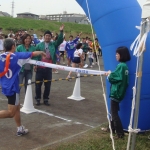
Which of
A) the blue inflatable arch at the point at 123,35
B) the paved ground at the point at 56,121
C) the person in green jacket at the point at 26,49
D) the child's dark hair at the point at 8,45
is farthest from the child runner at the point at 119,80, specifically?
the person in green jacket at the point at 26,49

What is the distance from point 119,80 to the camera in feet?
15.5

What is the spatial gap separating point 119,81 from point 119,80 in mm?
24

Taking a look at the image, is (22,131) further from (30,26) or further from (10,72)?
(30,26)

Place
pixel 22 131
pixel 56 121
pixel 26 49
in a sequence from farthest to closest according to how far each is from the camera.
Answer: pixel 26 49, pixel 56 121, pixel 22 131

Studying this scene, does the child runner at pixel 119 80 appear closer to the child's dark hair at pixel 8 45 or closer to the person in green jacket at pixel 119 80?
the person in green jacket at pixel 119 80

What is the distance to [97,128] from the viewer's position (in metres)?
5.57

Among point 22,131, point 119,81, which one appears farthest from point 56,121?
point 119,81

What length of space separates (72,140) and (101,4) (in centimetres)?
261

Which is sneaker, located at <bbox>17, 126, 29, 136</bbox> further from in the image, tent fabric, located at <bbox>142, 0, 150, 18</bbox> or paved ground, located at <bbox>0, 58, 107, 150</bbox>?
tent fabric, located at <bbox>142, 0, 150, 18</bbox>

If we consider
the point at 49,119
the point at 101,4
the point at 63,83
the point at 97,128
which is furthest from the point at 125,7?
the point at 63,83

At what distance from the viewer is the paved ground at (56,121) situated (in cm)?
486

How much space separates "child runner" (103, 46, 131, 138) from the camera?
15.5ft

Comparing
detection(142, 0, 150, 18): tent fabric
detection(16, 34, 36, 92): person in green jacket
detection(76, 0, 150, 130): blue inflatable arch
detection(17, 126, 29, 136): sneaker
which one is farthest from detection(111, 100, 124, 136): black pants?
detection(16, 34, 36, 92): person in green jacket

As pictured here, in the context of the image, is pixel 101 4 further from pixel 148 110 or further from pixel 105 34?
pixel 148 110
